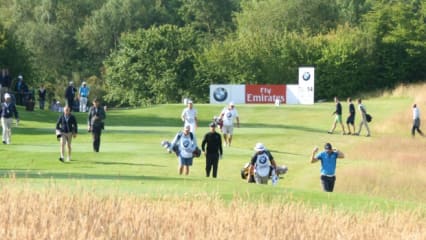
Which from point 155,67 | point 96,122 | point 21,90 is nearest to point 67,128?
point 96,122

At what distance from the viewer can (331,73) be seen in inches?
3386

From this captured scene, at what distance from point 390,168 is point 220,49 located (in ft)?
175

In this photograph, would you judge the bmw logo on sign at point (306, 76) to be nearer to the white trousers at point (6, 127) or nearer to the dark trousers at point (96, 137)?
the white trousers at point (6, 127)

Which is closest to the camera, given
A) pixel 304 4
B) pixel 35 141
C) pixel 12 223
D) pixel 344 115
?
pixel 12 223

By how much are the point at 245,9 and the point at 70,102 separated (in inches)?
2430

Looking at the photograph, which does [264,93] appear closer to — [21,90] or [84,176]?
[21,90]

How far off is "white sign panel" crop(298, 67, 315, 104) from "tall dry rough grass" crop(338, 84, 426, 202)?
18932 mm

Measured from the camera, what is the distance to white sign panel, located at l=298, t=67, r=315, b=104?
2975 inches

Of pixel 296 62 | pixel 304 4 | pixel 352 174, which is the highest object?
pixel 304 4

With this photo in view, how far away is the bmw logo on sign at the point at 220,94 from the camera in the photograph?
76812 mm

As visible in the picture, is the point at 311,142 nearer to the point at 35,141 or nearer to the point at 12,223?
the point at 35,141

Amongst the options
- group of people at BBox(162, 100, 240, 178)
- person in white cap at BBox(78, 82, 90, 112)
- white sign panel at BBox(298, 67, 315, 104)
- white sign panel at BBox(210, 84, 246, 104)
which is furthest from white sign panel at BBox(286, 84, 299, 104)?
group of people at BBox(162, 100, 240, 178)

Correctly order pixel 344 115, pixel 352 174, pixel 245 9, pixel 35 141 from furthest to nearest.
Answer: pixel 245 9 < pixel 344 115 < pixel 35 141 < pixel 352 174

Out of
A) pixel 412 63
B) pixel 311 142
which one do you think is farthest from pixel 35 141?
pixel 412 63
